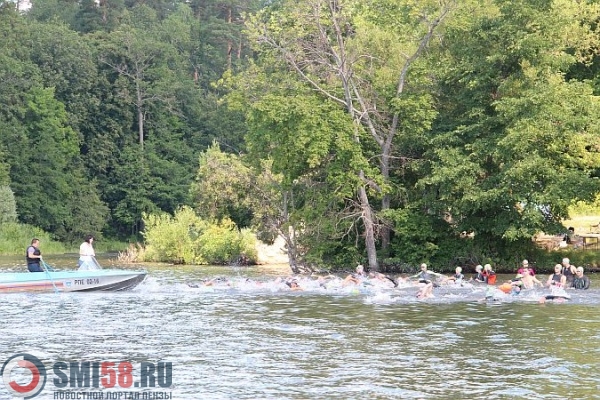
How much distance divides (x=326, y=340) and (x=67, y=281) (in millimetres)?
12853

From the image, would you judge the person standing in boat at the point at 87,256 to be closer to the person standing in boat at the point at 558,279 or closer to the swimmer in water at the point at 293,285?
the swimmer in water at the point at 293,285

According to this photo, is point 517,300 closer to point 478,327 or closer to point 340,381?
point 478,327

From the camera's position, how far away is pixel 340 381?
1788cm

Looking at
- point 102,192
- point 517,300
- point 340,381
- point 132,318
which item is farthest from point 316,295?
point 102,192

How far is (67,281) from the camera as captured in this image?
3275cm

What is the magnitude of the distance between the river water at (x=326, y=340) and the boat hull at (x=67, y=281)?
0.38 metres

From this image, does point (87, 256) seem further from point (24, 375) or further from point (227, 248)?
point (227, 248)

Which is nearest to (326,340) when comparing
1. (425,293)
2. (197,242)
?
(425,293)

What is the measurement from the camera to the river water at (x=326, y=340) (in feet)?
57.4

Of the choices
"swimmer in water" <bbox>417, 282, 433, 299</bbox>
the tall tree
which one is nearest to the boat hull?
"swimmer in water" <bbox>417, 282, 433, 299</bbox>

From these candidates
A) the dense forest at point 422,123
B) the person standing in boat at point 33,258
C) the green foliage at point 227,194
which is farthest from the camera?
the green foliage at point 227,194

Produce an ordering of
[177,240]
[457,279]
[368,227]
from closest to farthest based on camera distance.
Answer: [457,279] < [368,227] < [177,240]

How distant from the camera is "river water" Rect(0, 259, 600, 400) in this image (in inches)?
689

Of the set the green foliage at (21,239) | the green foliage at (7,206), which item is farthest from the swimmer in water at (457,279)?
the green foliage at (7,206)
